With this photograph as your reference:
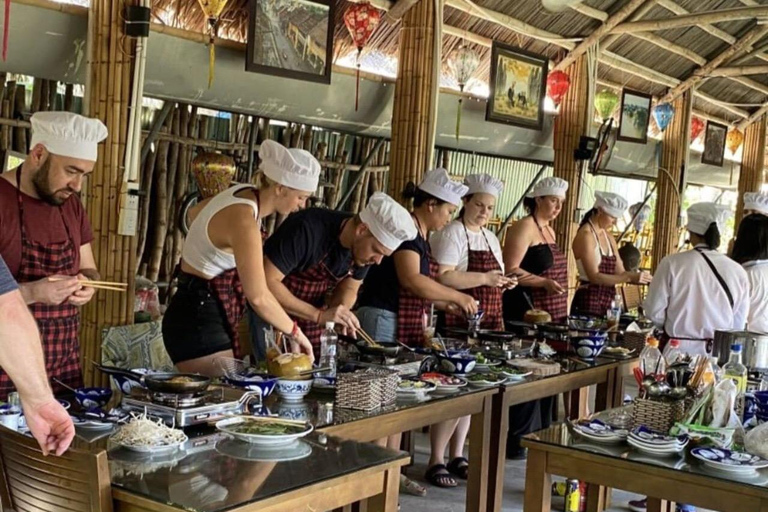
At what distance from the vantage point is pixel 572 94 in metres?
8.77

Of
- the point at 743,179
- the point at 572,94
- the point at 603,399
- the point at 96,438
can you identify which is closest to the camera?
the point at 96,438

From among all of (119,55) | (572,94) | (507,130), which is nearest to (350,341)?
(119,55)

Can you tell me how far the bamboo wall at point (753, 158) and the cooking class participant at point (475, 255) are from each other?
27.8 ft

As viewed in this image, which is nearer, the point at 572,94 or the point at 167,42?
the point at 167,42

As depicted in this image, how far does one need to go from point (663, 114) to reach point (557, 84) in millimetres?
2248

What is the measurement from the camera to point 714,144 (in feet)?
39.0

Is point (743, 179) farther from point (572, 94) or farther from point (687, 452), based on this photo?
point (687, 452)

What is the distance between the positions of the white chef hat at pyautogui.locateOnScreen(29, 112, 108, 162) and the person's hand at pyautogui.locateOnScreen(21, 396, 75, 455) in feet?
4.41

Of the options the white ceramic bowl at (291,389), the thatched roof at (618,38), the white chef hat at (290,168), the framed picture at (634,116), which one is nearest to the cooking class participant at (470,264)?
the white chef hat at (290,168)

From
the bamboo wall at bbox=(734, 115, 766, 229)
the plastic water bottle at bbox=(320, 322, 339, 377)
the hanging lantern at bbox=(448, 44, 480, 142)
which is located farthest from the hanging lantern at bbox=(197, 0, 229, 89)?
the bamboo wall at bbox=(734, 115, 766, 229)

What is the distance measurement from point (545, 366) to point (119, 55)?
8.78 feet

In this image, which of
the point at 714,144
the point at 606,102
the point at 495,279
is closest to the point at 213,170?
the point at 495,279

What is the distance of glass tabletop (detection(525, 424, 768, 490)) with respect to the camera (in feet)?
8.34

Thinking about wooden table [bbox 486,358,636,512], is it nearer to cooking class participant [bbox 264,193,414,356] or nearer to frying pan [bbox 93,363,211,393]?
cooking class participant [bbox 264,193,414,356]
